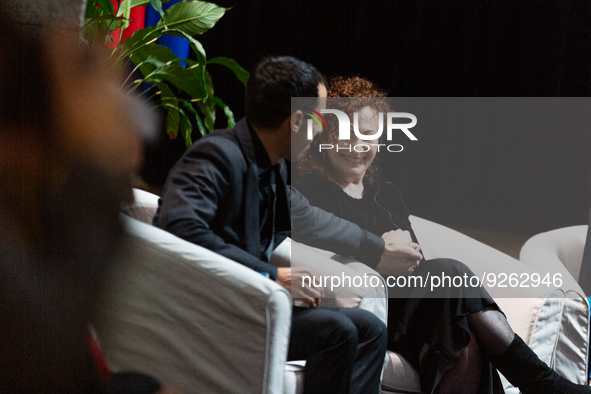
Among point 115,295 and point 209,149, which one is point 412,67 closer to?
point 209,149

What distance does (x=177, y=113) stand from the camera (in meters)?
2.37

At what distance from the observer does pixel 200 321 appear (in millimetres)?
1217

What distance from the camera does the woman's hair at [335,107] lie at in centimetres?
169

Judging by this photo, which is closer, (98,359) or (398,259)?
(98,359)

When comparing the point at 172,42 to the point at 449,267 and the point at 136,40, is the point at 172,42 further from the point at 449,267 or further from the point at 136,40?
the point at 449,267

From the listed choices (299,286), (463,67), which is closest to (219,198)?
(299,286)

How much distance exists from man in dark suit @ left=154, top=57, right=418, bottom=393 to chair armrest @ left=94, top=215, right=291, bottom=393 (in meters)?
0.10

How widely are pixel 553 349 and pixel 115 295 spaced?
1.59 m

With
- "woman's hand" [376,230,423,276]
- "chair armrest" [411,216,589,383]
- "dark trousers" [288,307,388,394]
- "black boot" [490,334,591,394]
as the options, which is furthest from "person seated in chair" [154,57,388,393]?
"chair armrest" [411,216,589,383]

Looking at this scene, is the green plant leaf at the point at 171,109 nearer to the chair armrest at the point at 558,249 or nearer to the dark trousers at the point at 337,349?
the dark trousers at the point at 337,349

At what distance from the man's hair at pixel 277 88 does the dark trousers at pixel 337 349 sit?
521mm

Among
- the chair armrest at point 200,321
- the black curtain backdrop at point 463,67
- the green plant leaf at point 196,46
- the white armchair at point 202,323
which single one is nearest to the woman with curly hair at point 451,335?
the white armchair at point 202,323

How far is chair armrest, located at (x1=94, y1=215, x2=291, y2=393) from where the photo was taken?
114 centimetres

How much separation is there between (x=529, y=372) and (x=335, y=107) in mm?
985
